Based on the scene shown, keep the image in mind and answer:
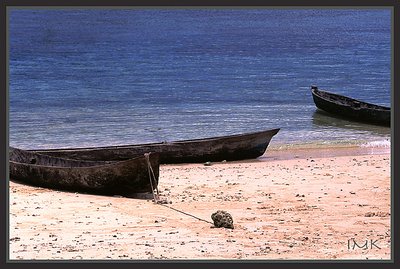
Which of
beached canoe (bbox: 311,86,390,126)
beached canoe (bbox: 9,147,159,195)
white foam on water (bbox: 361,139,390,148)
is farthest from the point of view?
beached canoe (bbox: 311,86,390,126)

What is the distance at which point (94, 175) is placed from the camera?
13.8 meters

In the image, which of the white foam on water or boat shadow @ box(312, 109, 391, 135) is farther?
boat shadow @ box(312, 109, 391, 135)

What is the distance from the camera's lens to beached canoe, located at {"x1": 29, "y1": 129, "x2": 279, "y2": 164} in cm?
1661

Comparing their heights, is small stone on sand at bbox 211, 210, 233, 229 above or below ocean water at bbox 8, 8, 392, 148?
above

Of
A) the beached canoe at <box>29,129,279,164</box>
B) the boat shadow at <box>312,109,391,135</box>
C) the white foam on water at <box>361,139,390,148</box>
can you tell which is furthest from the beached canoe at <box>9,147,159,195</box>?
the boat shadow at <box>312,109,391,135</box>

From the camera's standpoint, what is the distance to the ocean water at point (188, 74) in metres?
21.5

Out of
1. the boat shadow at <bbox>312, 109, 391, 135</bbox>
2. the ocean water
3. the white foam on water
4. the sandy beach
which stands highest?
the sandy beach

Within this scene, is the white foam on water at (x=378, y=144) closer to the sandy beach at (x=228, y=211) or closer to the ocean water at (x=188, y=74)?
the ocean water at (x=188, y=74)

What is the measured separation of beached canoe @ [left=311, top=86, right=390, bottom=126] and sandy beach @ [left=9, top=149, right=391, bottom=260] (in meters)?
5.15

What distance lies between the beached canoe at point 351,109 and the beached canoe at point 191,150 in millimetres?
4295

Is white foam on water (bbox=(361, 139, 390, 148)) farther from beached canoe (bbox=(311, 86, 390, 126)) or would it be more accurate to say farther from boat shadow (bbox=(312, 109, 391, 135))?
beached canoe (bbox=(311, 86, 390, 126))

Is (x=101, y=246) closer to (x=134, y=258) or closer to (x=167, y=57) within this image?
(x=134, y=258)

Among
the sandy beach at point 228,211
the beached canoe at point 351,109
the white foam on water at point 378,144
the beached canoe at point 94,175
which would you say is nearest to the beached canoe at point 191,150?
the sandy beach at point 228,211

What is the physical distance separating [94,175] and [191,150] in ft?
12.0
